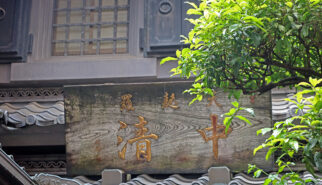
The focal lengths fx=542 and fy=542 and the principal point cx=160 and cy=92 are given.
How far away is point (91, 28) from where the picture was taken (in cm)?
1012

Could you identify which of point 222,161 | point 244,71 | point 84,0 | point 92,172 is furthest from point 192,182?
point 84,0

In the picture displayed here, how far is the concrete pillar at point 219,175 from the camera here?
748 cm

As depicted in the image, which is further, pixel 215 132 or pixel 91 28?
pixel 91 28

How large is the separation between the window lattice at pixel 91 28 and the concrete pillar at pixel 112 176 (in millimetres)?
2785

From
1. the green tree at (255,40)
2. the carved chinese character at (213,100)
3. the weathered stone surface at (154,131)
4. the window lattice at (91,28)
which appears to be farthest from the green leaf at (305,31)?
the window lattice at (91,28)

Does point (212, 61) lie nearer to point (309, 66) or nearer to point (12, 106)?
point (309, 66)

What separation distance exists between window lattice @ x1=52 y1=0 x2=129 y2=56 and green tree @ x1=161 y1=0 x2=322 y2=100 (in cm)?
481

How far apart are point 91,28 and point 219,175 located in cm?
411

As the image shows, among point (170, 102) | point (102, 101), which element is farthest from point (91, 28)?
point (170, 102)

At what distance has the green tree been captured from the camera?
15.1 feet

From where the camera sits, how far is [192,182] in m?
7.49

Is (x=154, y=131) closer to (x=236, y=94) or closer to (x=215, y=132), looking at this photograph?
(x=215, y=132)

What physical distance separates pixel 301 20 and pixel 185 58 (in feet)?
3.87

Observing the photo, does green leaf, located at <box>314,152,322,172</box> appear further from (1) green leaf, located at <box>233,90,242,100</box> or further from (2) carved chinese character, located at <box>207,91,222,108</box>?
(2) carved chinese character, located at <box>207,91,222,108</box>
